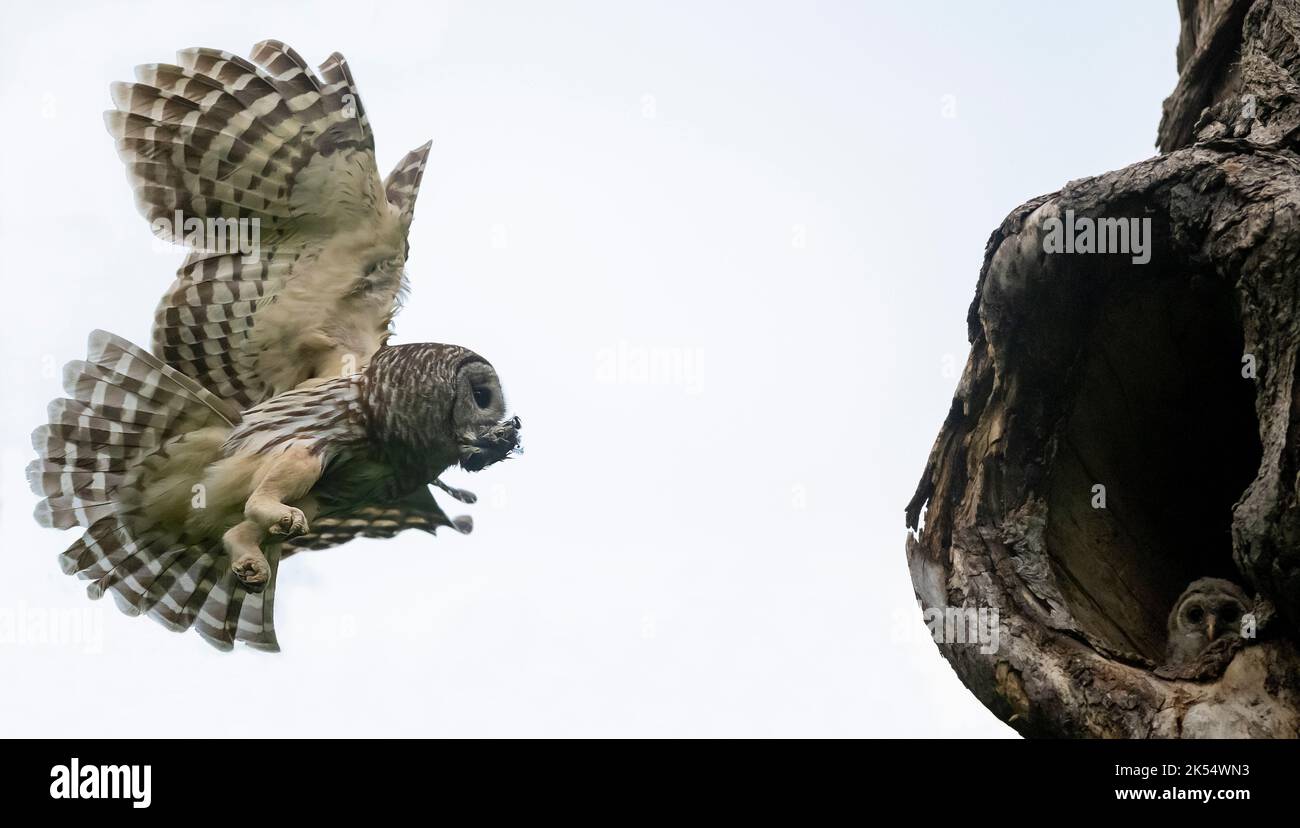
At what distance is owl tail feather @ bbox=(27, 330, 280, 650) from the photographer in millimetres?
5680

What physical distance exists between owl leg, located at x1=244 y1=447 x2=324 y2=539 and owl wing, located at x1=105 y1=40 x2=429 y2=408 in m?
0.67

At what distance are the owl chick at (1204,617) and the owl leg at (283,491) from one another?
10.6ft

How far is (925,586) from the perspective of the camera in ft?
16.7

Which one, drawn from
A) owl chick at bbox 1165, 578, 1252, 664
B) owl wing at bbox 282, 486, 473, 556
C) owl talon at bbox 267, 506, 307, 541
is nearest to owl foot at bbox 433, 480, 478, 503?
owl wing at bbox 282, 486, 473, 556

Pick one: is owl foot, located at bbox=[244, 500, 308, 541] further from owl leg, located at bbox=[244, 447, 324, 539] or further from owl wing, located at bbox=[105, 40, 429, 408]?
owl wing, located at bbox=[105, 40, 429, 408]

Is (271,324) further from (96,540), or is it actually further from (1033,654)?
(1033,654)

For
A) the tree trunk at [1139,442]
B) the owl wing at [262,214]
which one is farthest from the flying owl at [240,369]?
the tree trunk at [1139,442]

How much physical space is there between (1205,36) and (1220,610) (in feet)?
9.92

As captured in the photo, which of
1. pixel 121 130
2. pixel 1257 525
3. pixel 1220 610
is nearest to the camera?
pixel 1257 525

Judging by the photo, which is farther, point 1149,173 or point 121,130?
point 121,130

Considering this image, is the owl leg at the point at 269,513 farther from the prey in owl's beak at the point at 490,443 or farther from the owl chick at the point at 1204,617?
the owl chick at the point at 1204,617

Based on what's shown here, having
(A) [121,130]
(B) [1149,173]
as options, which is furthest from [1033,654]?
(A) [121,130]

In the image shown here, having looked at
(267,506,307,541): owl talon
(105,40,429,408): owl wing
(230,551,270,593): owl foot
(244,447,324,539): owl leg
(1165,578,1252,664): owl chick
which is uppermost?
(105,40,429,408): owl wing

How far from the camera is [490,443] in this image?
576cm
